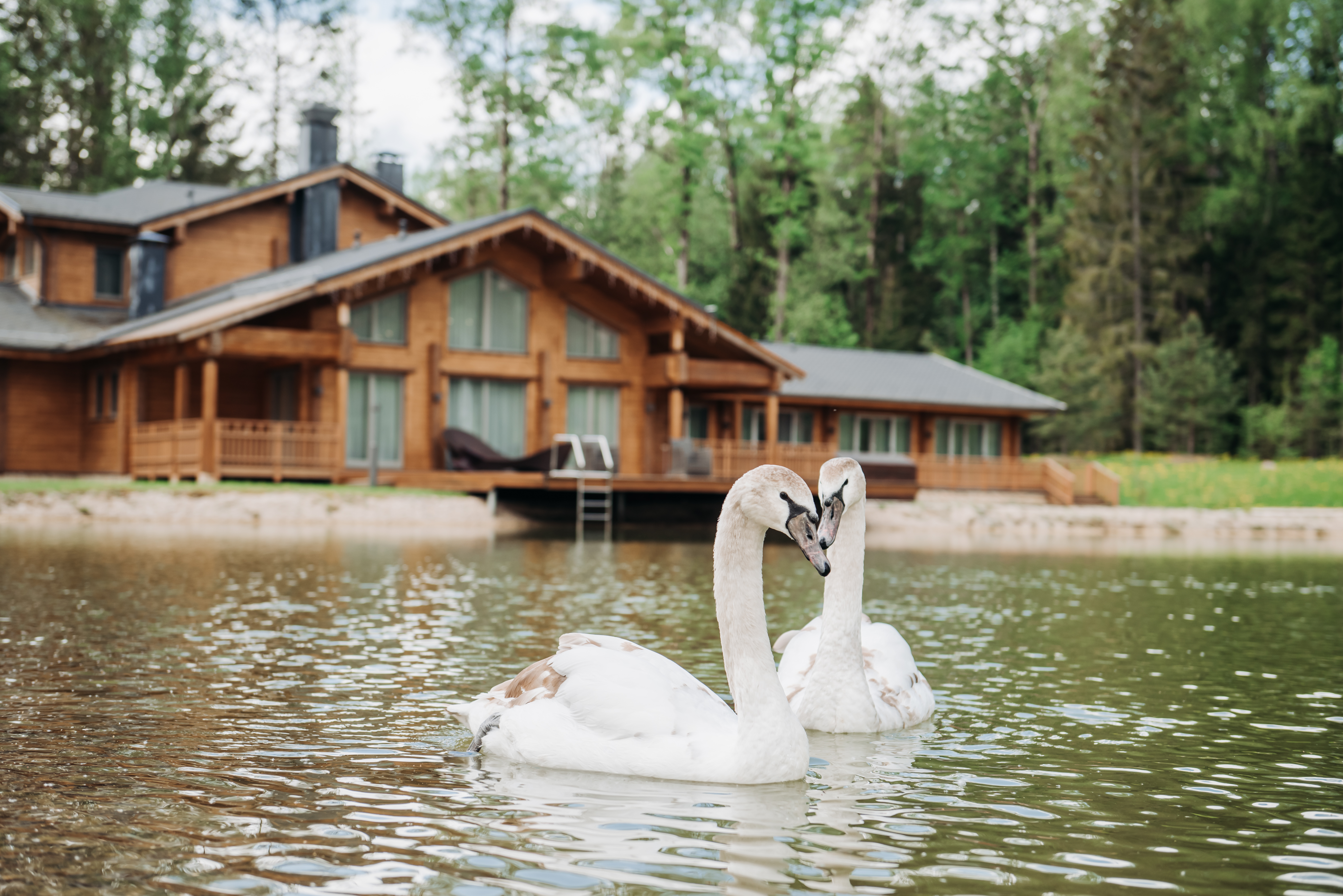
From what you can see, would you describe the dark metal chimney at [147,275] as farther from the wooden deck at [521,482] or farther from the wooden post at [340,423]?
the wooden deck at [521,482]

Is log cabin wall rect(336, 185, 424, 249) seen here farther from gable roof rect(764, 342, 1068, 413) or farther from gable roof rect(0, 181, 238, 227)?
gable roof rect(764, 342, 1068, 413)

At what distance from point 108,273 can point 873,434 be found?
22.8 m

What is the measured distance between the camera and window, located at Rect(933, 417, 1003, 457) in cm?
4406

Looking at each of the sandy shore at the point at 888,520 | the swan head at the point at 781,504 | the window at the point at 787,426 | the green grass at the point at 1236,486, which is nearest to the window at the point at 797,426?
the window at the point at 787,426

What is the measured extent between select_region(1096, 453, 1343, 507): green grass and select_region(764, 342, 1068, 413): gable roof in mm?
3970

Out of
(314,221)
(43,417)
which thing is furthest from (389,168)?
(43,417)

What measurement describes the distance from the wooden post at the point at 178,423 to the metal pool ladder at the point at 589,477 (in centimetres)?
784

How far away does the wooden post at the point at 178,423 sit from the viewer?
93.7ft

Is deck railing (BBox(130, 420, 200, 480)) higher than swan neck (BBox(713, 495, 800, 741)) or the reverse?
higher

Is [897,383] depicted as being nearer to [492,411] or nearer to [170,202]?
[492,411]

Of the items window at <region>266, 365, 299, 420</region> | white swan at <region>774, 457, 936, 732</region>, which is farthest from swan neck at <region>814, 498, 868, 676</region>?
window at <region>266, 365, 299, 420</region>

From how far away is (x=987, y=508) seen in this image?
33281 millimetres

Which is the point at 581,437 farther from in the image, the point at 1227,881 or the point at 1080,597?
the point at 1227,881

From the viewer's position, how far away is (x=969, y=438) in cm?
4444
